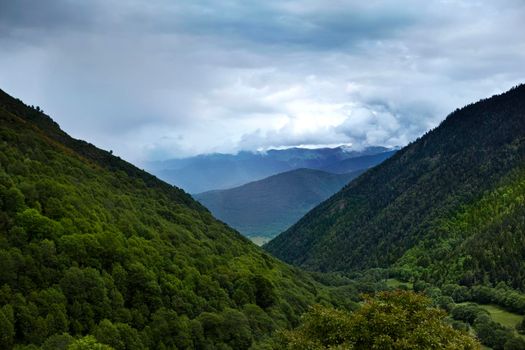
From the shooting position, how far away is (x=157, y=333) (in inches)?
4077

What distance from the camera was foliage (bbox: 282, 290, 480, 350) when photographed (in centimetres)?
5897

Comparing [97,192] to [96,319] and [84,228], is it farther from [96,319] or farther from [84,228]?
[96,319]

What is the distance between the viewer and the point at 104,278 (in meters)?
104

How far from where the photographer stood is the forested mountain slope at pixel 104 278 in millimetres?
86812

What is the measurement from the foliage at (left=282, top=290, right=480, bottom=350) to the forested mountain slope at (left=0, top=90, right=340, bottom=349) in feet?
94.7

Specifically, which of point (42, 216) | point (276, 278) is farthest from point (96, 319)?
point (276, 278)

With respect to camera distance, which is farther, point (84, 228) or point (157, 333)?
point (84, 228)

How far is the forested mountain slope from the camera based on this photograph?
86812mm

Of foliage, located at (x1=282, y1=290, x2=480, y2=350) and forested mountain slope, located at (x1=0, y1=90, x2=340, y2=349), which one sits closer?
foliage, located at (x1=282, y1=290, x2=480, y2=350)

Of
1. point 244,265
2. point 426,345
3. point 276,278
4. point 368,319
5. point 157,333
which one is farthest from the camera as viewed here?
point 276,278

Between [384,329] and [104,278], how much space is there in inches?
2487

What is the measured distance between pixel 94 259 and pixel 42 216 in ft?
45.1

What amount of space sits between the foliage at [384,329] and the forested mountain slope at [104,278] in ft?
94.7

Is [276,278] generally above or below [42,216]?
below
